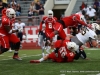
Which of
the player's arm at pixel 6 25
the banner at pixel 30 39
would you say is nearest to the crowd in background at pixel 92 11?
the banner at pixel 30 39

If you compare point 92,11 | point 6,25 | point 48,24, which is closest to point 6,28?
point 6,25

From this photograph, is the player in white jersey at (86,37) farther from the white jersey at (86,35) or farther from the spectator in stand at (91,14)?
the spectator in stand at (91,14)

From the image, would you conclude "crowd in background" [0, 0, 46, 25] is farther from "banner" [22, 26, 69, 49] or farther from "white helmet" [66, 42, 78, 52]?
"white helmet" [66, 42, 78, 52]

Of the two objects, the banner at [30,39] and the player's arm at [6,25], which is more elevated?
the player's arm at [6,25]

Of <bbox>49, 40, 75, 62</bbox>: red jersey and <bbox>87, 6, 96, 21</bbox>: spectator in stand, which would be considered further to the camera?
<bbox>87, 6, 96, 21</bbox>: spectator in stand

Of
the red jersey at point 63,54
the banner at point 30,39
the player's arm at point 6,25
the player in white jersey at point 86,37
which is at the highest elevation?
the player's arm at point 6,25

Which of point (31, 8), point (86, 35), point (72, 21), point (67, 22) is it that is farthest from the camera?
point (31, 8)

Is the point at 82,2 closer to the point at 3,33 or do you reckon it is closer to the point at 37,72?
the point at 3,33

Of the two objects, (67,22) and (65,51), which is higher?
(67,22)

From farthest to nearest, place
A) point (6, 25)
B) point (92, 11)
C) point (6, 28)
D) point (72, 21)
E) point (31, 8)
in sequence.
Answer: point (31, 8), point (92, 11), point (72, 21), point (6, 28), point (6, 25)

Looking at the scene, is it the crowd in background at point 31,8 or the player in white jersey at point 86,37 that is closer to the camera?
the player in white jersey at point 86,37

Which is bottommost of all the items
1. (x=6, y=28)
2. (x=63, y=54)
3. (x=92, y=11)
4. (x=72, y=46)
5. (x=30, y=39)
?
(x=30, y=39)

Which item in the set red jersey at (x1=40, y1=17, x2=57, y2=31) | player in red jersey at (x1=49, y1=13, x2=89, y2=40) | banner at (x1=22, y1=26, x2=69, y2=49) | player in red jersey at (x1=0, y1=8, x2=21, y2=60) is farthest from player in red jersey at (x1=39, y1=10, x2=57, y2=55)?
banner at (x1=22, y1=26, x2=69, y2=49)

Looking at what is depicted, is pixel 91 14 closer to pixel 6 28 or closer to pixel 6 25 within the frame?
pixel 6 28
